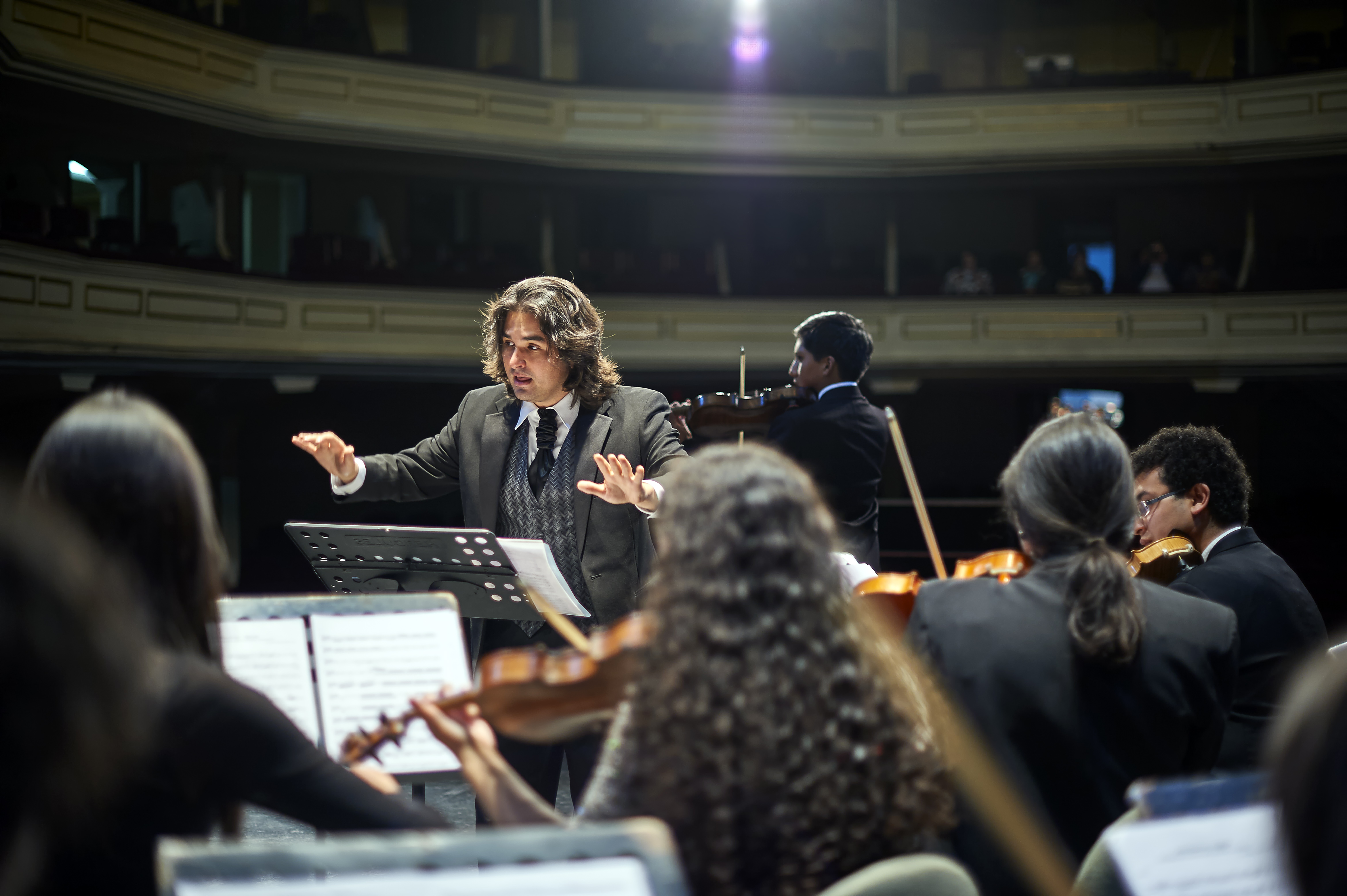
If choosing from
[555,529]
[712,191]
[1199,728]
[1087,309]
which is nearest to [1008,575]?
[1199,728]

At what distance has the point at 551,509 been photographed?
2992 mm

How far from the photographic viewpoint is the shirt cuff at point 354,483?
2.98 meters

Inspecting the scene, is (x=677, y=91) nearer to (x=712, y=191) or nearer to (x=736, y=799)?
(x=712, y=191)

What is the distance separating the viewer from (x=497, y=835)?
40.6 inches

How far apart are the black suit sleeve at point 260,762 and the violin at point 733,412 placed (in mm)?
4469

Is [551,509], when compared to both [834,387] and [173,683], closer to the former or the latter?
[834,387]

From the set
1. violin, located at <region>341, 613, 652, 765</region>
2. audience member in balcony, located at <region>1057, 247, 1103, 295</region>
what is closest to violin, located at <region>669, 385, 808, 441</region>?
violin, located at <region>341, 613, 652, 765</region>

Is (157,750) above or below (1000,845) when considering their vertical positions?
above

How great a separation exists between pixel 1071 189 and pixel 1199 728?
1321cm

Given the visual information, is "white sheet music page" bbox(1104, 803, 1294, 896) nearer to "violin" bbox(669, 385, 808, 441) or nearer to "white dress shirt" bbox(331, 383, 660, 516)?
"white dress shirt" bbox(331, 383, 660, 516)

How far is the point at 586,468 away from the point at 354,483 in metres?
0.62

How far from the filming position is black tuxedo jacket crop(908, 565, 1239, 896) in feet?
5.57

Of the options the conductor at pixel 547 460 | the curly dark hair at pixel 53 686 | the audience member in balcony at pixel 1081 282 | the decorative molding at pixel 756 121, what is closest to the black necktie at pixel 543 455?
the conductor at pixel 547 460

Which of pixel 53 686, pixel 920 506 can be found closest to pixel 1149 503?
Result: pixel 920 506
